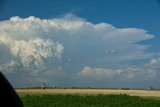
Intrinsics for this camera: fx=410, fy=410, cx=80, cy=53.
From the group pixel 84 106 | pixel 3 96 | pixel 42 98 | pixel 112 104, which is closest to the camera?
pixel 3 96

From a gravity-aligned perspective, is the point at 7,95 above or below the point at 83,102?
below

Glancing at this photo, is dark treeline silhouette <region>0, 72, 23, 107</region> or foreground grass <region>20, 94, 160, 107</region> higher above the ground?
foreground grass <region>20, 94, 160, 107</region>

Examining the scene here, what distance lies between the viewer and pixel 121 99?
57188mm

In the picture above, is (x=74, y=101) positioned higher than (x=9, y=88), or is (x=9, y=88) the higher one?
(x=74, y=101)

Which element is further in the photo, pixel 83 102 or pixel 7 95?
pixel 83 102

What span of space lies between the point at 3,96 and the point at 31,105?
4403 centimetres

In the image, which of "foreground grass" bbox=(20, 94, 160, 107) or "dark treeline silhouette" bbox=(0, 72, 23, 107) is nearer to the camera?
"dark treeline silhouette" bbox=(0, 72, 23, 107)

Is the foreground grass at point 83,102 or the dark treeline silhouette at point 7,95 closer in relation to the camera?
the dark treeline silhouette at point 7,95

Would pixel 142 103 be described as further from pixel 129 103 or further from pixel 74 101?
pixel 74 101

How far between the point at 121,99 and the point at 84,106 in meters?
10.5

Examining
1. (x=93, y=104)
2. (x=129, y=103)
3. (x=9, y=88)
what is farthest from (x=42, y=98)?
(x=9, y=88)

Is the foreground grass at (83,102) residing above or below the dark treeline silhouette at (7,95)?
above

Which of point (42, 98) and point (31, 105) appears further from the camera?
point (42, 98)

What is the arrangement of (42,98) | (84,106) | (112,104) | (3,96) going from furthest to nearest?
(42,98) < (112,104) < (84,106) < (3,96)
